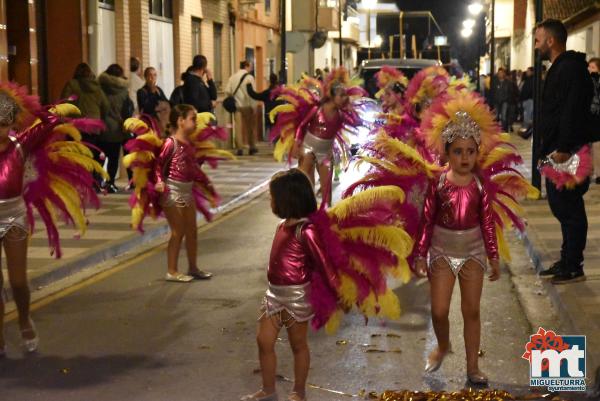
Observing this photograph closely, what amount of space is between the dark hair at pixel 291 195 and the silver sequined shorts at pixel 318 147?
7587mm

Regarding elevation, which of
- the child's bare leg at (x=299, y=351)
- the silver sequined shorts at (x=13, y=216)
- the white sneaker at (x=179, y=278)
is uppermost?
the silver sequined shorts at (x=13, y=216)

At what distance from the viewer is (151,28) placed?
2267cm

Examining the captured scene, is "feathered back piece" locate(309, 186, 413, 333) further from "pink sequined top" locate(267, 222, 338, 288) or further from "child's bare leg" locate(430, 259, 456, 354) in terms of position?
"child's bare leg" locate(430, 259, 456, 354)

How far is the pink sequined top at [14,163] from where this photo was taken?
21.2ft

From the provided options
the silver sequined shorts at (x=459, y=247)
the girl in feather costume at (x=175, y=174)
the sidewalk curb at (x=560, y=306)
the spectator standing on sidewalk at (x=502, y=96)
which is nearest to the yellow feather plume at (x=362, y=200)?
the silver sequined shorts at (x=459, y=247)

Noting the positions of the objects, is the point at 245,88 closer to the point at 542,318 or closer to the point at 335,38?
the point at 542,318

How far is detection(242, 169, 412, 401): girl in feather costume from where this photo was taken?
5270mm

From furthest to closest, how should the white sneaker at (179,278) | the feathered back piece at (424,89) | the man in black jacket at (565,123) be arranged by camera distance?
1. the feathered back piece at (424,89)
2. the white sneaker at (179,278)
3. the man in black jacket at (565,123)

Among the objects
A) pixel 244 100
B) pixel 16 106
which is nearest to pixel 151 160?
pixel 16 106

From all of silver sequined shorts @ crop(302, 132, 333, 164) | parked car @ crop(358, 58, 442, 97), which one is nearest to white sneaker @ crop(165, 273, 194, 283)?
silver sequined shorts @ crop(302, 132, 333, 164)

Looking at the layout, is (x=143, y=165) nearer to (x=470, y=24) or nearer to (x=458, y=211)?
(x=458, y=211)

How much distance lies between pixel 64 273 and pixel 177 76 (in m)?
15.4

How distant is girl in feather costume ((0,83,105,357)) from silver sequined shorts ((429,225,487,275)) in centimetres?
269

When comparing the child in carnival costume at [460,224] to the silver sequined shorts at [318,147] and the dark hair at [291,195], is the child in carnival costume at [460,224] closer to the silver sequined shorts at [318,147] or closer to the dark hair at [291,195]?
the dark hair at [291,195]
